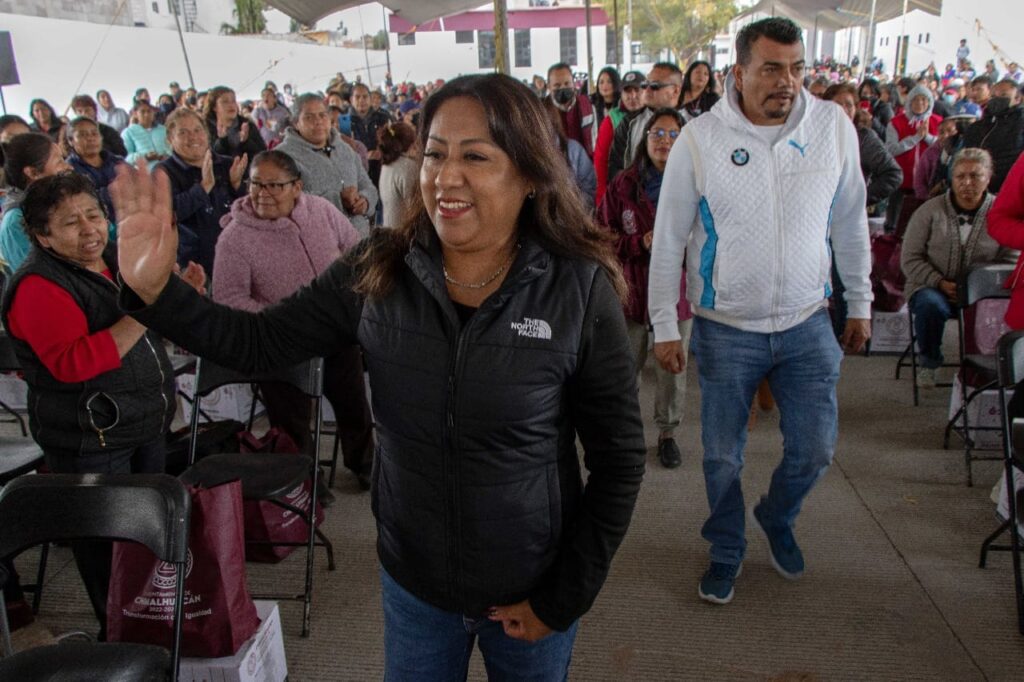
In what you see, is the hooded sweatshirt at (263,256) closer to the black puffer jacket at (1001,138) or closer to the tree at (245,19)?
the black puffer jacket at (1001,138)

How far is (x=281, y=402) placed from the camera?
11.6 feet

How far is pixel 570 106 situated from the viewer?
6.48 metres

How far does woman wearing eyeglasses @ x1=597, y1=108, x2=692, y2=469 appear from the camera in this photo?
3713 mm

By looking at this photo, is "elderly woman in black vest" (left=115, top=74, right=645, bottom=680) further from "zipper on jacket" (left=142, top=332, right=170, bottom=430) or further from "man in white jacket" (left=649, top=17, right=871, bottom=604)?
"zipper on jacket" (left=142, top=332, right=170, bottom=430)

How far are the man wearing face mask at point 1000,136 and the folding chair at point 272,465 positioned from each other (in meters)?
5.27

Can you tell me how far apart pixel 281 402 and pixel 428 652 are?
93.7 inches

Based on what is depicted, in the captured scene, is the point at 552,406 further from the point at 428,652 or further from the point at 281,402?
the point at 281,402

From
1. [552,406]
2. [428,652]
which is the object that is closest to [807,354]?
[552,406]

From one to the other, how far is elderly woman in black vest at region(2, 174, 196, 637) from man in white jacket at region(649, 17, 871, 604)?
5.69ft

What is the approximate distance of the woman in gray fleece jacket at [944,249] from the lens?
431cm

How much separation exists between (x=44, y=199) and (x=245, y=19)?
20110 mm

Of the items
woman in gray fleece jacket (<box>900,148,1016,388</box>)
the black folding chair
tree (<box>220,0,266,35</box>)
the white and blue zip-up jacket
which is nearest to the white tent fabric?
the black folding chair

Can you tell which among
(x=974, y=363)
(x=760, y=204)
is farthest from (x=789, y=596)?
(x=974, y=363)

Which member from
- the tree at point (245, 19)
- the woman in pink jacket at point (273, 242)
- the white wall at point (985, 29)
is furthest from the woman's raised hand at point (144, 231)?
the white wall at point (985, 29)
